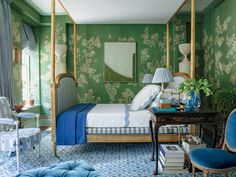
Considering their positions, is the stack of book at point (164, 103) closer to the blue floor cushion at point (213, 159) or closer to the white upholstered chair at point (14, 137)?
the blue floor cushion at point (213, 159)

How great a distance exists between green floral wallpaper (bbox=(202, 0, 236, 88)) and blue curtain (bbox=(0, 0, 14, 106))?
4.14 meters

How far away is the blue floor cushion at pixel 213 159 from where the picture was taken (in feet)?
6.81

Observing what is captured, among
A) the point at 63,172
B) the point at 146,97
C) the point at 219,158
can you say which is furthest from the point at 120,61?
the point at 63,172

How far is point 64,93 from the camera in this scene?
13.3 ft

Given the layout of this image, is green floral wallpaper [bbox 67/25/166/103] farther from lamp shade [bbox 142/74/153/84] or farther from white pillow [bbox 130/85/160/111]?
white pillow [bbox 130/85/160/111]

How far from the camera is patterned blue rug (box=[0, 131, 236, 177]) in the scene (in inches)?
116

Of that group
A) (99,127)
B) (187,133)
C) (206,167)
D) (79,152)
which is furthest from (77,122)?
(206,167)

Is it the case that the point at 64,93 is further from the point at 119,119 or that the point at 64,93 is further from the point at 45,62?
the point at 45,62

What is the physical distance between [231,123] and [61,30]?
4.82 metres

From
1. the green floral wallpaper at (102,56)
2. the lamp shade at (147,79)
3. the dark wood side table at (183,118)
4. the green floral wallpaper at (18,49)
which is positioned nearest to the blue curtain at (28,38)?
the green floral wallpaper at (18,49)

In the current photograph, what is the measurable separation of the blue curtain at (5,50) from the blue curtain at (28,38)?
A: 4.16ft

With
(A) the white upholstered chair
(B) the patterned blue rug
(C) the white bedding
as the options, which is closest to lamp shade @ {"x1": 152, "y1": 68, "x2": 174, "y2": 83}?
(C) the white bedding

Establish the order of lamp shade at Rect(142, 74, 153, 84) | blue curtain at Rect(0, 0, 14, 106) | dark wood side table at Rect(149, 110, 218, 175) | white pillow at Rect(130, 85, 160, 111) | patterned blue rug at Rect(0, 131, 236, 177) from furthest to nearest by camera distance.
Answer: lamp shade at Rect(142, 74, 153, 84), blue curtain at Rect(0, 0, 14, 106), white pillow at Rect(130, 85, 160, 111), patterned blue rug at Rect(0, 131, 236, 177), dark wood side table at Rect(149, 110, 218, 175)

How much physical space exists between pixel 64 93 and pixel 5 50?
1.32 metres
